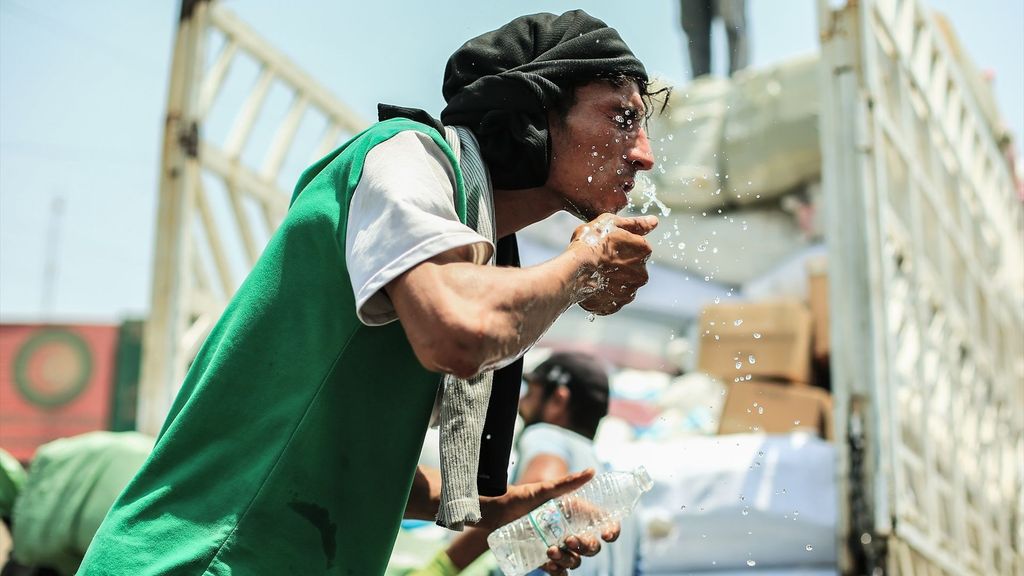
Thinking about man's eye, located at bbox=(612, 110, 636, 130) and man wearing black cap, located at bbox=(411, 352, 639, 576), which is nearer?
man's eye, located at bbox=(612, 110, 636, 130)

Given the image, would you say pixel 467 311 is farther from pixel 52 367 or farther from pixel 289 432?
pixel 52 367

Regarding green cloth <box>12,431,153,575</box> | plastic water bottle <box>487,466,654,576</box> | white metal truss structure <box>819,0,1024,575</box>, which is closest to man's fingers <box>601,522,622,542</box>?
plastic water bottle <box>487,466,654,576</box>

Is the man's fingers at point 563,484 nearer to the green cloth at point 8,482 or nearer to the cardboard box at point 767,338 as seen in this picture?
the green cloth at point 8,482

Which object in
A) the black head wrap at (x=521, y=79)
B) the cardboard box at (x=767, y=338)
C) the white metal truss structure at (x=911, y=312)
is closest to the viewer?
the black head wrap at (x=521, y=79)

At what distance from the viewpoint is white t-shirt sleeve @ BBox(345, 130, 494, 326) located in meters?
1.16

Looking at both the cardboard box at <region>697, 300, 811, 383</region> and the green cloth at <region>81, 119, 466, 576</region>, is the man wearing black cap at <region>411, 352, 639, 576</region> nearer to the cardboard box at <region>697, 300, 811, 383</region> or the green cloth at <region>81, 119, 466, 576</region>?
the green cloth at <region>81, 119, 466, 576</region>

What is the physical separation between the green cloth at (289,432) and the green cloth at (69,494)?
8.74 ft

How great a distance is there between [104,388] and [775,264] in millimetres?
4410

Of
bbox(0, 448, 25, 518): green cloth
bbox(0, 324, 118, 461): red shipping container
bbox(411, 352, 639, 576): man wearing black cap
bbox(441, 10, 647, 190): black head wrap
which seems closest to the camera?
bbox(441, 10, 647, 190): black head wrap

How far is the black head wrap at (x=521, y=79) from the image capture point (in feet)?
4.83

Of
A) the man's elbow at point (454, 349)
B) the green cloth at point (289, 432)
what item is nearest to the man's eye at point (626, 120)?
the green cloth at point (289, 432)

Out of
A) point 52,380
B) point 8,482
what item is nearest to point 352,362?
point 8,482

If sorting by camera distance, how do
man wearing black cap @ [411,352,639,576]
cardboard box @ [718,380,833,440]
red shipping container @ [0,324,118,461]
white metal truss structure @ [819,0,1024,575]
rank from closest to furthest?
man wearing black cap @ [411,352,639,576]
white metal truss structure @ [819,0,1024,575]
cardboard box @ [718,380,833,440]
red shipping container @ [0,324,118,461]

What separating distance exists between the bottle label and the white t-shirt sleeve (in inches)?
31.5
